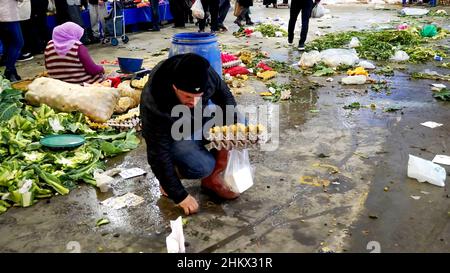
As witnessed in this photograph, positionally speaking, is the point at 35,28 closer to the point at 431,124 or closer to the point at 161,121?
the point at 161,121

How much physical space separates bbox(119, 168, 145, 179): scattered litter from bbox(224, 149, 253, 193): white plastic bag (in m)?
0.99

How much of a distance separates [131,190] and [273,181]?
1.21 meters

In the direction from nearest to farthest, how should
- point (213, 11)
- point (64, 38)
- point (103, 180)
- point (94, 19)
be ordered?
1. point (103, 180)
2. point (64, 38)
3. point (94, 19)
4. point (213, 11)

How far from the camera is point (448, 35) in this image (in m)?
9.93

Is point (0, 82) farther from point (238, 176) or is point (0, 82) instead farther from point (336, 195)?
point (336, 195)

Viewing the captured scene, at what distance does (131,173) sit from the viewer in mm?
3803

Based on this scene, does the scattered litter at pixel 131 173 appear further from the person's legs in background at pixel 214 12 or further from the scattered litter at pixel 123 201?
the person's legs in background at pixel 214 12

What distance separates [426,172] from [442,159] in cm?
53

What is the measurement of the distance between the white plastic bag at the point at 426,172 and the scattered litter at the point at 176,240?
2.04 m

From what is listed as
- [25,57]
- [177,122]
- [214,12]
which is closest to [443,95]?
[177,122]

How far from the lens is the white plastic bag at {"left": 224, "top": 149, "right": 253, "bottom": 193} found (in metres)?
3.16

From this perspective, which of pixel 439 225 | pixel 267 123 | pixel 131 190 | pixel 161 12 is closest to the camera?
pixel 439 225
